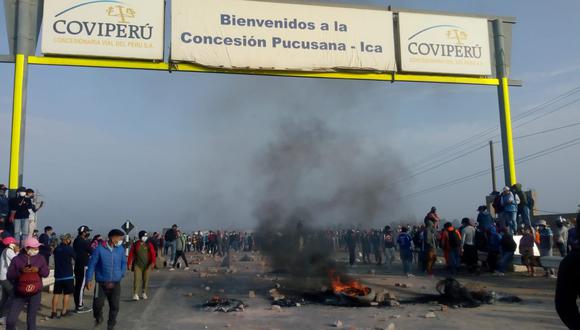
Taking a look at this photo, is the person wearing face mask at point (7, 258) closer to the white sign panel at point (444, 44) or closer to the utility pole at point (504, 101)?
the white sign panel at point (444, 44)

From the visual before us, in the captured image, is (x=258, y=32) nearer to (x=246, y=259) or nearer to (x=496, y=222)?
(x=496, y=222)

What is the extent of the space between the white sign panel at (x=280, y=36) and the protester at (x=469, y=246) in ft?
17.2

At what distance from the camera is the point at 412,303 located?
891 cm

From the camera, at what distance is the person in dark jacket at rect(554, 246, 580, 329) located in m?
2.45

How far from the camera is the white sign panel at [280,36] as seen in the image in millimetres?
12664

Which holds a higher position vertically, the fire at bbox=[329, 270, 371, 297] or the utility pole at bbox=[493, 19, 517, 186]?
the utility pole at bbox=[493, 19, 517, 186]

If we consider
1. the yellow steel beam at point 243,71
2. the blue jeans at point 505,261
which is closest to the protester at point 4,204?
the yellow steel beam at point 243,71

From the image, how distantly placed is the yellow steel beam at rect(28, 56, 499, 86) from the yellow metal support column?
379mm

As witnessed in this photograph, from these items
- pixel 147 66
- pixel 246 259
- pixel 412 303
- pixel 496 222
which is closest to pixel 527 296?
pixel 412 303

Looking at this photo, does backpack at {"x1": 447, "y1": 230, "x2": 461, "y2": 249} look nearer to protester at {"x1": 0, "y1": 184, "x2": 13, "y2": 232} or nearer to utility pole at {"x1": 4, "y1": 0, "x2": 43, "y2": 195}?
protester at {"x1": 0, "y1": 184, "x2": 13, "y2": 232}

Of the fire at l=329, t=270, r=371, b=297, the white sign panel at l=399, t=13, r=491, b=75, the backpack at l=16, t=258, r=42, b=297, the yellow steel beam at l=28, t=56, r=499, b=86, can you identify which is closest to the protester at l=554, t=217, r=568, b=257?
the yellow steel beam at l=28, t=56, r=499, b=86

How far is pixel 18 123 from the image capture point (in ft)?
37.0

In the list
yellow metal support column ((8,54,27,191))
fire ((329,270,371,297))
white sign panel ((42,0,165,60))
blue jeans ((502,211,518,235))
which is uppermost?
white sign panel ((42,0,165,60))

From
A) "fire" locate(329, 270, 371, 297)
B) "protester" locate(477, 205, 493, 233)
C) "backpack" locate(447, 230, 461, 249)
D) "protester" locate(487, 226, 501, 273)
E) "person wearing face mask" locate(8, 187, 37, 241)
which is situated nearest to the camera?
"fire" locate(329, 270, 371, 297)
